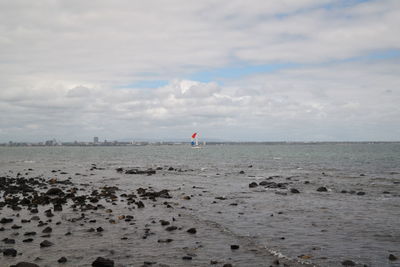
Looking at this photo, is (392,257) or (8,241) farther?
(8,241)

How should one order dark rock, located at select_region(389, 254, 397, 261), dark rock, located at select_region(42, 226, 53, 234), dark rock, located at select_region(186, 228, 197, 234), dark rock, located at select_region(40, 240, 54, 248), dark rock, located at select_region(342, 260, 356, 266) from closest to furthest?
dark rock, located at select_region(342, 260, 356, 266), dark rock, located at select_region(389, 254, 397, 261), dark rock, located at select_region(40, 240, 54, 248), dark rock, located at select_region(42, 226, 53, 234), dark rock, located at select_region(186, 228, 197, 234)

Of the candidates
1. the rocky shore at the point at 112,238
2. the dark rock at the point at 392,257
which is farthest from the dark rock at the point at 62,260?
the dark rock at the point at 392,257

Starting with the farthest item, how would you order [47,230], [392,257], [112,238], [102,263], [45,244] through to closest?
1. [47,230]
2. [112,238]
3. [45,244]
4. [392,257]
5. [102,263]

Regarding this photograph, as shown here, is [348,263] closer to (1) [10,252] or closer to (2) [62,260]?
(2) [62,260]

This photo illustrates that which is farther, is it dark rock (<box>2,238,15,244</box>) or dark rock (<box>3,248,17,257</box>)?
dark rock (<box>2,238,15,244</box>)

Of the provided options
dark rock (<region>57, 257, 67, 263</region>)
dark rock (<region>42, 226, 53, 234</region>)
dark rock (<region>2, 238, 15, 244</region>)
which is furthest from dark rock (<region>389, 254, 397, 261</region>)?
dark rock (<region>2, 238, 15, 244</region>)

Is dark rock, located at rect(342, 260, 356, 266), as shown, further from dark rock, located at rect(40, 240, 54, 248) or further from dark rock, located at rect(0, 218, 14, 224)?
dark rock, located at rect(0, 218, 14, 224)

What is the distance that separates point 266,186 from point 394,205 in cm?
1428

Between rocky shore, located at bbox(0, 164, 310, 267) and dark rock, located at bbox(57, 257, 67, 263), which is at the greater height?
dark rock, located at bbox(57, 257, 67, 263)

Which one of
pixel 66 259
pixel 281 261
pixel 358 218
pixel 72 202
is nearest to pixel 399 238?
pixel 358 218

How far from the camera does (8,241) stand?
1562 centimetres

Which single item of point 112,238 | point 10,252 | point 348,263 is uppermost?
point 10,252

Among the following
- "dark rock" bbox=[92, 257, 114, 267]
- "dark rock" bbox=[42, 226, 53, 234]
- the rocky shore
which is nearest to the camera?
"dark rock" bbox=[92, 257, 114, 267]

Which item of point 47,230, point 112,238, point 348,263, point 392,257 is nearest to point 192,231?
point 112,238
